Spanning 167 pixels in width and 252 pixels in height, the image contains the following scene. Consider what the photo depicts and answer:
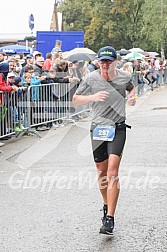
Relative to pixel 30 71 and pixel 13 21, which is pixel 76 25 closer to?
pixel 13 21

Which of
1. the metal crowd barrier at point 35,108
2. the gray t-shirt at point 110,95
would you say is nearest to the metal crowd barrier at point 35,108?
the metal crowd barrier at point 35,108

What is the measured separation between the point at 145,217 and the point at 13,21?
32.4m

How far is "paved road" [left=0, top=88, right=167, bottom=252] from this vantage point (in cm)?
560

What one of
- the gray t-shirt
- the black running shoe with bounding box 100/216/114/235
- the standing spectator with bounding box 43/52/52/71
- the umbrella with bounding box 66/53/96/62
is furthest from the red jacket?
the umbrella with bounding box 66/53/96/62

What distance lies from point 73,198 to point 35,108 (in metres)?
6.63

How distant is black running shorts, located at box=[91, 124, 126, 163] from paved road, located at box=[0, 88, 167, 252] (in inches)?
29.3

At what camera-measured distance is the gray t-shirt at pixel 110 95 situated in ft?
19.6

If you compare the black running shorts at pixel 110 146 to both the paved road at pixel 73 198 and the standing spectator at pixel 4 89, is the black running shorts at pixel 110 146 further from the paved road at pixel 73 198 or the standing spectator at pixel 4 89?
the standing spectator at pixel 4 89

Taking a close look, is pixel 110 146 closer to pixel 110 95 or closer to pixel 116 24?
pixel 110 95

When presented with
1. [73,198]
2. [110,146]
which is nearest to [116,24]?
[73,198]

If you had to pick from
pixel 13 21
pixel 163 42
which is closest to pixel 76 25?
pixel 163 42

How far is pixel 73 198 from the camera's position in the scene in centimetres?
732

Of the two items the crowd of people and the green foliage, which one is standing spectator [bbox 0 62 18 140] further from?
the green foliage

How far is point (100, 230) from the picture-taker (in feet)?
19.1
